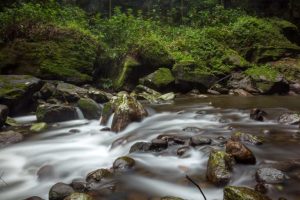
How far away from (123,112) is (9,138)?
258cm

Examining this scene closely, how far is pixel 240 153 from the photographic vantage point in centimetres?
520

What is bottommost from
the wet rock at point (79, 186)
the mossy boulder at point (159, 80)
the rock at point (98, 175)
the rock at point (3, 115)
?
the wet rock at point (79, 186)

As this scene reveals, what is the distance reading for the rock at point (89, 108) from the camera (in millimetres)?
9102

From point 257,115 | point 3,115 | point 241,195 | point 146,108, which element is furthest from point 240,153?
point 3,115

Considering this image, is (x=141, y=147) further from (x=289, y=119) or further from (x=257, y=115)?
(x=289, y=119)

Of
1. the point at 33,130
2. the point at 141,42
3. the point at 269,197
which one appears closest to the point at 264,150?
the point at 269,197

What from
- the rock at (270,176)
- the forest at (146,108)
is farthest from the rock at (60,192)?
the rock at (270,176)

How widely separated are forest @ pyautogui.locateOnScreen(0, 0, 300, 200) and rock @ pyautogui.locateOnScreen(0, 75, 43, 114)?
4 cm

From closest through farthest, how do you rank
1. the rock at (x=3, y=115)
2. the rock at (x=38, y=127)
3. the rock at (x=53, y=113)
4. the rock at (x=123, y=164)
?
the rock at (x=123, y=164)
the rock at (x=3, y=115)
the rock at (x=38, y=127)
the rock at (x=53, y=113)

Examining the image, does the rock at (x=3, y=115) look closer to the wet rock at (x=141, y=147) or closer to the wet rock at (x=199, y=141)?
the wet rock at (x=141, y=147)

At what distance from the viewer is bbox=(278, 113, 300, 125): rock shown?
7464 millimetres

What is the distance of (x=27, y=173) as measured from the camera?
5754 mm

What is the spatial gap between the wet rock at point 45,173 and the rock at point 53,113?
300cm

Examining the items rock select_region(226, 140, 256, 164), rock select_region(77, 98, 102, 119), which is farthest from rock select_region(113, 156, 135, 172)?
rock select_region(77, 98, 102, 119)
